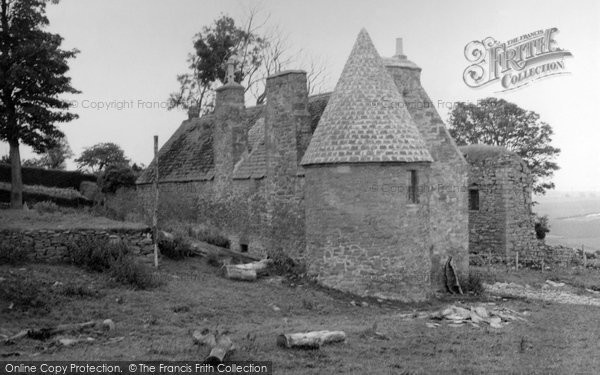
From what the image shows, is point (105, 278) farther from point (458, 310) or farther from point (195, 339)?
point (458, 310)

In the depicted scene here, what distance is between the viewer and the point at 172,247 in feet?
61.2

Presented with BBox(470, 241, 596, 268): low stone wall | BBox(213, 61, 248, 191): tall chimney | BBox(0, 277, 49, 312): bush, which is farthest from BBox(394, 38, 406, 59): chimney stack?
BBox(0, 277, 49, 312): bush

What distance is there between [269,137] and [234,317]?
9.03 metres

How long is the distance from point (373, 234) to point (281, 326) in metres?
4.77

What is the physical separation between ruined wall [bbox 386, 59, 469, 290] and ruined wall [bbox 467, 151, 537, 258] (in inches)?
330

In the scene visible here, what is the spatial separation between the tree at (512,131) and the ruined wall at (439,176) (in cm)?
2300

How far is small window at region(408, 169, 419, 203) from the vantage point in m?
16.9

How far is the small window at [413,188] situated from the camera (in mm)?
16906

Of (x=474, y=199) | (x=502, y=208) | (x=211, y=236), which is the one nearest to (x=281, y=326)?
(x=211, y=236)

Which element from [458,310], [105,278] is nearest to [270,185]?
[105,278]

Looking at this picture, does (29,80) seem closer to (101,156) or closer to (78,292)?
(78,292)

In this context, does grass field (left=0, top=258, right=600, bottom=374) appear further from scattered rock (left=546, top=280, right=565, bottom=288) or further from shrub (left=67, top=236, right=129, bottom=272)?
scattered rock (left=546, top=280, right=565, bottom=288)

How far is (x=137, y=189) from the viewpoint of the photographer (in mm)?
34188

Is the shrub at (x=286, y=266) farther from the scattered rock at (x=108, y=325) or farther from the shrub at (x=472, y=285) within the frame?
the scattered rock at (x=108, y=325)
